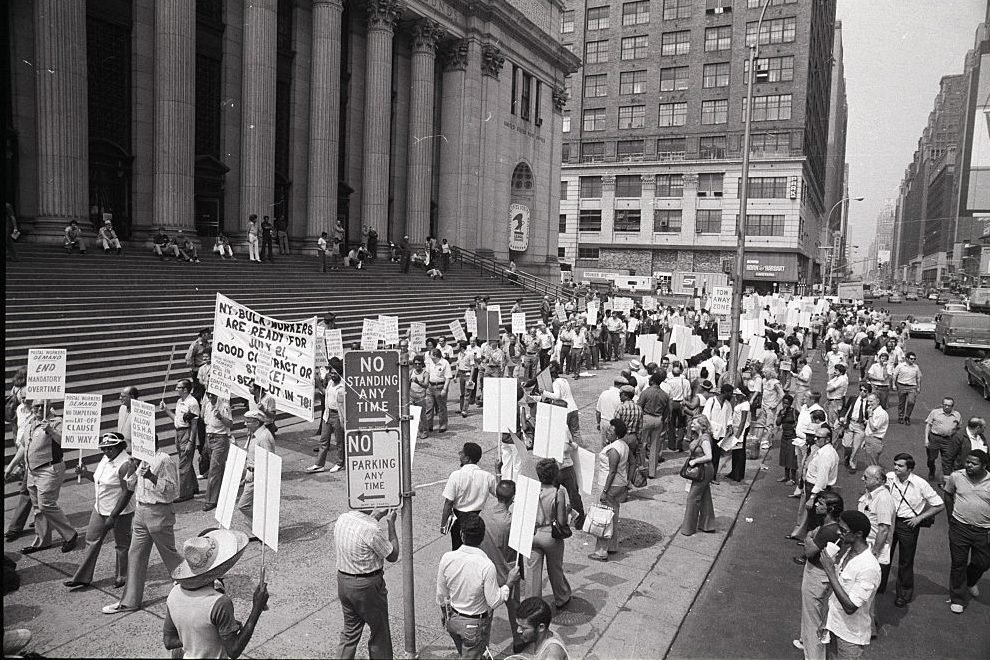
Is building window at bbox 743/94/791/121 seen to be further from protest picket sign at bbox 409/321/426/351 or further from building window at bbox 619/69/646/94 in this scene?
protest picket sign at bbox 409/321/426/351

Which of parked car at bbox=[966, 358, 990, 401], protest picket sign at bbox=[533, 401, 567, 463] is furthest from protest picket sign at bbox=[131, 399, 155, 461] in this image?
parked car at bbox=[966, 358, 990, 401]

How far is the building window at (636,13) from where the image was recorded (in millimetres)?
71438

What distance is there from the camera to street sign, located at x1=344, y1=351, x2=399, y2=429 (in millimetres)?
5996

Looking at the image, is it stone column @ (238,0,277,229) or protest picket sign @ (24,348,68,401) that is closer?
protest picket sign @ (24,348,68,401)

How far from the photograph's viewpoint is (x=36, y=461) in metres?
8.16

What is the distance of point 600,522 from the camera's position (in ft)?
27.0

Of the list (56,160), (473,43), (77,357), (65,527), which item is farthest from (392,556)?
(473,43)

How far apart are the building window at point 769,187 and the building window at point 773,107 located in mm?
6168

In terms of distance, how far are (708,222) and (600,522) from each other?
6517cm

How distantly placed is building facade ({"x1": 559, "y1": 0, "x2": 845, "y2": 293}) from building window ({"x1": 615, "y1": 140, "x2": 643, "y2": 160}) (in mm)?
115

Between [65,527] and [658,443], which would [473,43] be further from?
[65,527]

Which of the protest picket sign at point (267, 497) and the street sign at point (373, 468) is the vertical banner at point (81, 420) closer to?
the protest picket sign at point (267, 497)

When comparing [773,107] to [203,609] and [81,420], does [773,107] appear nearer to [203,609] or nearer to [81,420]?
[81,420]

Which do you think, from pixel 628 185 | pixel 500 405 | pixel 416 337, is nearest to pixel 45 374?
pixel 500 405
